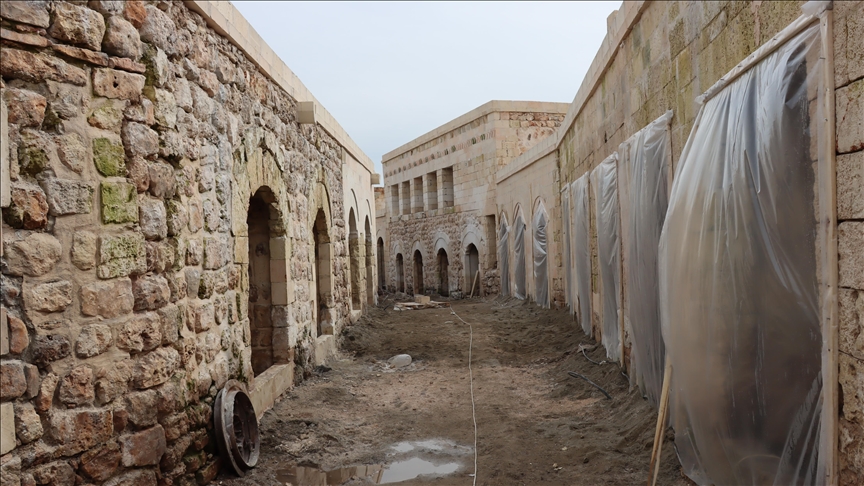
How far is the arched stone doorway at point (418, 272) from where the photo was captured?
2122cm

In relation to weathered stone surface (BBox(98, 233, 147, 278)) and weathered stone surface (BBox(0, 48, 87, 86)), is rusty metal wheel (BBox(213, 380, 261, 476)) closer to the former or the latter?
weathered stone surface (BBox(98, 233, 147, 278))

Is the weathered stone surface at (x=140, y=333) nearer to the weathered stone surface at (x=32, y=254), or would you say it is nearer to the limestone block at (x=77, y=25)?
the weathered stone surface at (x=32, y=254)

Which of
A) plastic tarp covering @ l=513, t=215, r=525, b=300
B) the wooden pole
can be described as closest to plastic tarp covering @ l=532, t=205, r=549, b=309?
plastic tarp covering @ l=513, t=215, r=525, b=300

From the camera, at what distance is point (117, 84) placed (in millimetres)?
3143

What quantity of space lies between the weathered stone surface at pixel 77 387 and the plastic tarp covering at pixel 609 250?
4.31 meters

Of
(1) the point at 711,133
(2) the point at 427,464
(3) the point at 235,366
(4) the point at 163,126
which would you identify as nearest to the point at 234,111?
(4) the point at 163,126

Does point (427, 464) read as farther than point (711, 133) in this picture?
Yes

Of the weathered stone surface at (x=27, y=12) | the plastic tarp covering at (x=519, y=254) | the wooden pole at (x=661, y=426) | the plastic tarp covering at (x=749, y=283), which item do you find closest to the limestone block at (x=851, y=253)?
the plastic tarp covering at (x=749, y=283)

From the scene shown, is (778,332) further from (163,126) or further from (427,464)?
(163,126)

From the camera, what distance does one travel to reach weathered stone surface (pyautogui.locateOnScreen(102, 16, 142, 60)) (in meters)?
3.10

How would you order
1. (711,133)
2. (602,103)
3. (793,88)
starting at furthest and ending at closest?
1. (602,103)
2. (711,133)
3. (793,88)

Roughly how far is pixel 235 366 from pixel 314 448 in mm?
850

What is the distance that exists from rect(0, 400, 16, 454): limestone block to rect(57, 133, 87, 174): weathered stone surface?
3.62ft

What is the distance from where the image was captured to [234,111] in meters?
4.74
